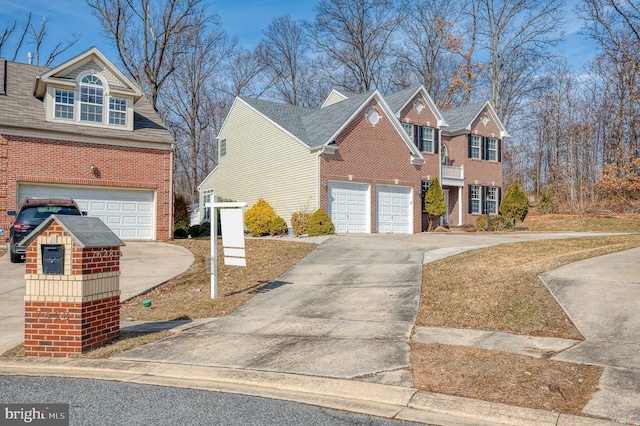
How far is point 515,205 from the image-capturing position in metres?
30.2

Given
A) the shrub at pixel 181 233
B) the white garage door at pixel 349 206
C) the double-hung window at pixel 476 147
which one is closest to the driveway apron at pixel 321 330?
the white garage door at pixel 349 206

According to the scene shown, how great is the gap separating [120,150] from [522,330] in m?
18.6

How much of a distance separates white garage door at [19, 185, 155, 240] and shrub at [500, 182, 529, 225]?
2017cm

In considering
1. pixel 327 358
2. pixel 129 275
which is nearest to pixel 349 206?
pixel 129 275

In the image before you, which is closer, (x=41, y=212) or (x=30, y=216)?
(x=30, y=216)

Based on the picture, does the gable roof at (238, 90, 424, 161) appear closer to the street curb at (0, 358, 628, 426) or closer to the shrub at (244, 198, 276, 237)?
the shrub at (244, 198, 276, 237)

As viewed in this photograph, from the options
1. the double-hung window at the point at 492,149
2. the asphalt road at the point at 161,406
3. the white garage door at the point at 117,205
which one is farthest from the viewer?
the double-hung window at the point at 492,149

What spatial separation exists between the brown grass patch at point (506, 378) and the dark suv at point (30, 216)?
505 inches

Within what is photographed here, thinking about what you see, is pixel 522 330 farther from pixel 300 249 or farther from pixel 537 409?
pixel 300 249

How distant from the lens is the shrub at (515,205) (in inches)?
1188

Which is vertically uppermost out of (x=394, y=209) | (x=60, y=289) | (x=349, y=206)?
(x=349, y=206)

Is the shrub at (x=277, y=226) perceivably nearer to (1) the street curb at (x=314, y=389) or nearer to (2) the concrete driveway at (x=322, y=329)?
(2) the concrete driveway at (x=322, y=329)

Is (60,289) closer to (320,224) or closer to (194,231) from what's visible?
(320,224)

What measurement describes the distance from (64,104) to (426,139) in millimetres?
18901
